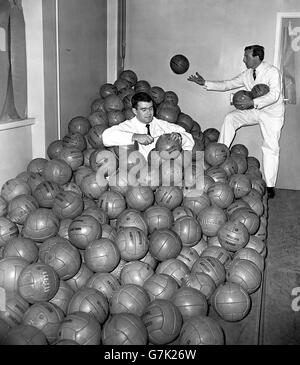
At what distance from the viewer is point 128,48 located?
7.61 metres

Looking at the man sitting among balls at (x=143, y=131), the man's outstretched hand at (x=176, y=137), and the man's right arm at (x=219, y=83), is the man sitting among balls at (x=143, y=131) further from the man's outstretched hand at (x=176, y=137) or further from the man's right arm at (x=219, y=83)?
the man's right arm at (x=219, y=83)

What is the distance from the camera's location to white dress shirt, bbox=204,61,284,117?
6.28 metres

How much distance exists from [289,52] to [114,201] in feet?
13.7

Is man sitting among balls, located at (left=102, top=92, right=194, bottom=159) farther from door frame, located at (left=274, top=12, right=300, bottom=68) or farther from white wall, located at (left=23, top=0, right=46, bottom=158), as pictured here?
door frame, located at (left=274, top=12, right=300, bottom=68)

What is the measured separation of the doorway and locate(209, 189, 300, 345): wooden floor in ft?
6.77

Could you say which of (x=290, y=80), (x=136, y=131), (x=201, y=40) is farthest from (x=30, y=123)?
(x=290, y=80)

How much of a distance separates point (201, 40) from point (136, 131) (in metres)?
2.90

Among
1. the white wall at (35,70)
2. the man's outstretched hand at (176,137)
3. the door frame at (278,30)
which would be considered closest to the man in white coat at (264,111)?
the door frame at (278,30)

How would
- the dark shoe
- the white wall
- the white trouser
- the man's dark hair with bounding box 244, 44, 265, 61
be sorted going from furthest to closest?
the dark shoe, the white trouser, the man's dark hair with bounding box 244, 44, 265, 61, the white wall

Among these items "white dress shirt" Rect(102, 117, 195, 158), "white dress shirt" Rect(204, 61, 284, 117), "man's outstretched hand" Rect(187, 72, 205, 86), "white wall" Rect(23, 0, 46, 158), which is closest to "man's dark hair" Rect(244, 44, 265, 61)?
"white dress shirt" Rect(204, 61, 284, 117)

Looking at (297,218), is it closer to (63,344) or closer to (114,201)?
(114,201)

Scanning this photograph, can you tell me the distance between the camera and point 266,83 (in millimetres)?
6398

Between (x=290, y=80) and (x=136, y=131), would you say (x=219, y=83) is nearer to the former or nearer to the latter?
(x=290, y=80)

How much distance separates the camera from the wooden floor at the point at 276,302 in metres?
3.24
